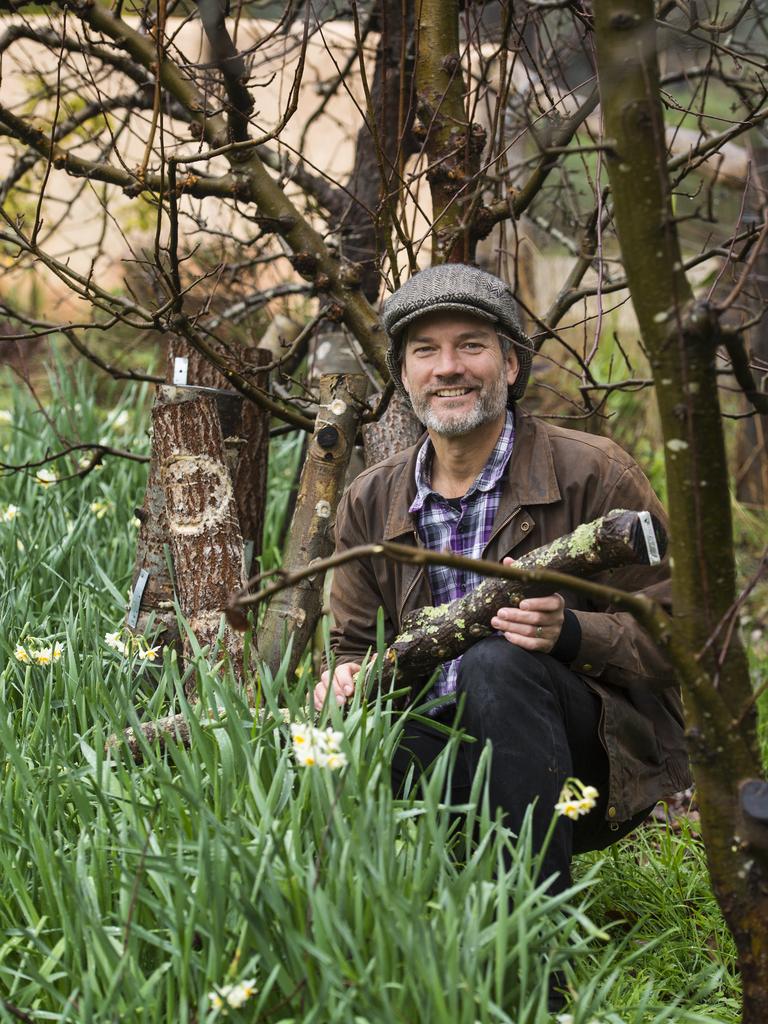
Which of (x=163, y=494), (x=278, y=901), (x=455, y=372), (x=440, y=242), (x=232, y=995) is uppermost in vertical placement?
(x=440, y=242)

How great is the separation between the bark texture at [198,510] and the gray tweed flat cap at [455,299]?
0.72 m

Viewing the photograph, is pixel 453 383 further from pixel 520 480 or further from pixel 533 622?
pixel 533 622

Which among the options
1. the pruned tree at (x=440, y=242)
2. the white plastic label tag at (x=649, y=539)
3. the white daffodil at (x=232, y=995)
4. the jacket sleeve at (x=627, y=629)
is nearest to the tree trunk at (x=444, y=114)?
the pruned tree at (x=440, y=242)

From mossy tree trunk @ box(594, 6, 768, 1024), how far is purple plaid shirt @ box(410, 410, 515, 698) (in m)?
0.98

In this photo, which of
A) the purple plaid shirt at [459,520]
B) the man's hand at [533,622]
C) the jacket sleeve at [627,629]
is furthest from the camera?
the purple plaid shirt at [459,520]

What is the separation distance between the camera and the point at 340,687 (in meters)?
2.78

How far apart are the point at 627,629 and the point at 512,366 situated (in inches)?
33.6

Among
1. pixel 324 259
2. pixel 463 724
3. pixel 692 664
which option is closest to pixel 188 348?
pixel 324 259

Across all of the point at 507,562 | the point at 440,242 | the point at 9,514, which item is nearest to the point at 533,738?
the point at 507,562

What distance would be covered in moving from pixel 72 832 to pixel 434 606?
1.00 m

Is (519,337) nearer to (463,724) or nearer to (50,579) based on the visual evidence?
(463,724)

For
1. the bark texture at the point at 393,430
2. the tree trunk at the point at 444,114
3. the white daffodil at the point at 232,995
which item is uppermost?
the tree trunk at the point at 444,114

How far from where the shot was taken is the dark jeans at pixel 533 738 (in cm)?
243

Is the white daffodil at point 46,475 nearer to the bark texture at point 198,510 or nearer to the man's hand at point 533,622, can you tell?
the bark texture at point 198,510
